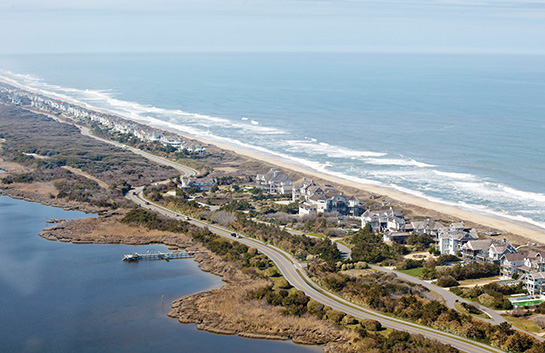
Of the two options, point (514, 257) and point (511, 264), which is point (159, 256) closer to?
point (511, 264)

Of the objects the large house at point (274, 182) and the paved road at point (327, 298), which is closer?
the paved road at point (327, 298)

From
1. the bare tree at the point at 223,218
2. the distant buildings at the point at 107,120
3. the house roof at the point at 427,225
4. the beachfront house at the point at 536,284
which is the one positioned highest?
the distant buildings at the point at 107,120

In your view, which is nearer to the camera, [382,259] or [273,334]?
[273,334]

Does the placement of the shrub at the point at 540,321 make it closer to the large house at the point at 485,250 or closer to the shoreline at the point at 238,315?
the large house at the point at 485,250

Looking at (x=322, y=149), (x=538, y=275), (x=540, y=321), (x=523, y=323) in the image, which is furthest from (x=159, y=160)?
(x=540, y=321)

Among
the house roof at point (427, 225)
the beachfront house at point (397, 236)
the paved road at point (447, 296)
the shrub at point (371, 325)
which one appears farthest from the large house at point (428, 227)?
the shrub at point (371, 325)

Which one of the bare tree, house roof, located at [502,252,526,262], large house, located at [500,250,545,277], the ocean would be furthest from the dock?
the ocean

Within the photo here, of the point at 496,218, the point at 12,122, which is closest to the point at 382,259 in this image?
the point at 496,218

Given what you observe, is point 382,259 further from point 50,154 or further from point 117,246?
point 50,154

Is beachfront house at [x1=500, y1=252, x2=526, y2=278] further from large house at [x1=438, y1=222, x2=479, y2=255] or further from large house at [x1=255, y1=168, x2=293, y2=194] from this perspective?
large house at [x1=255, y1=168, x2=293, y2=194]
